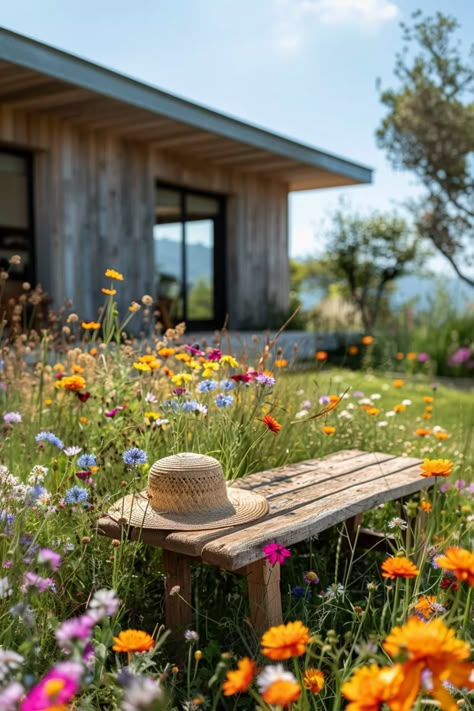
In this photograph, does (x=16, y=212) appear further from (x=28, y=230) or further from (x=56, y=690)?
(x=56, y=690)

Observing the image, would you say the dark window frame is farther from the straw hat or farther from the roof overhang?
the straw hat

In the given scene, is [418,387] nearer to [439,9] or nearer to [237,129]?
[237,129]

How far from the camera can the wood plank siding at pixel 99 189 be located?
24.7 ft

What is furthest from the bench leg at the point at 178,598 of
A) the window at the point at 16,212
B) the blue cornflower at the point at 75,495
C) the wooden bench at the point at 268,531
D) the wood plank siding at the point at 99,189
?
the window at the point at 16,212

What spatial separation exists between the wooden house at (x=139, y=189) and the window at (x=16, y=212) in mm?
11

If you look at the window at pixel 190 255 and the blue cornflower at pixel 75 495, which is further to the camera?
the window at pixel 190 255

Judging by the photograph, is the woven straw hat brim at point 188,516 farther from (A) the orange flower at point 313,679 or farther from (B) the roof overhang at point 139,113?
(B) the roof overhang at point 139,113

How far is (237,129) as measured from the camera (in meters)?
8.35

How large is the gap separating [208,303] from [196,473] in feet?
27.7

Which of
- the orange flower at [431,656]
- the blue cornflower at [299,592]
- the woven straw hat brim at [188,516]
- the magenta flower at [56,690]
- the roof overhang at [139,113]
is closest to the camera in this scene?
the magenta flower at [56,690]

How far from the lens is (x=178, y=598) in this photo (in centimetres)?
197

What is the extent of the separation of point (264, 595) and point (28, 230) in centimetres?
650

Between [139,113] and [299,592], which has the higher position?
[139,113]

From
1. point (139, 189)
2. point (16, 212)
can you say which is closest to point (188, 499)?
point (16, 212)
